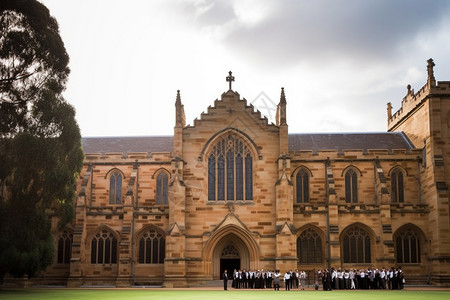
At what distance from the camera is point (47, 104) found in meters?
34.9

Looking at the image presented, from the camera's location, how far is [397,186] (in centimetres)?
4972

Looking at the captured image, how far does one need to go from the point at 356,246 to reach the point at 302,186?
6492mm

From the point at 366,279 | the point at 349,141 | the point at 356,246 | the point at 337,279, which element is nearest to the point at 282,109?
the point at 349,141

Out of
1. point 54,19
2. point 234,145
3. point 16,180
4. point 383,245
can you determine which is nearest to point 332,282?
point 383,245

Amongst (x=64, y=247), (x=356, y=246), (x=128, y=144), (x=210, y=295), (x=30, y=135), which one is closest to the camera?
(x=210, y=295)

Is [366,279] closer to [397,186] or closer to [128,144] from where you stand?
[397,186]

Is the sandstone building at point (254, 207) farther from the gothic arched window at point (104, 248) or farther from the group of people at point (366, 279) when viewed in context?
the group of people at point (366, 279)

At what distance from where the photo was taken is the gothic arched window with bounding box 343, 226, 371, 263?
155 ft

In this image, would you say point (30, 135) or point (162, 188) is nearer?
point (30, 135)

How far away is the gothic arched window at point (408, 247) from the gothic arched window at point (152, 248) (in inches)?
727

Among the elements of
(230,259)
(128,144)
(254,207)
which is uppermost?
(128,144)

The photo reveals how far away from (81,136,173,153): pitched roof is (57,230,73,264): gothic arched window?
8484 millimetres

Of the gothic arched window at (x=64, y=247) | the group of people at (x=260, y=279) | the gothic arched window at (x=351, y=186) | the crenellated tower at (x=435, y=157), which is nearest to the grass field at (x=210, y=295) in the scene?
the group of people at (x=260, y=279)

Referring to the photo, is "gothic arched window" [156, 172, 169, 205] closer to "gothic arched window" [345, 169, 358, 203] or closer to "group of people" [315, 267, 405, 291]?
"gothic arched window" [345, 169, 358, 203]
